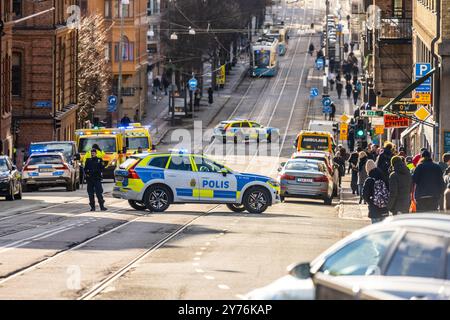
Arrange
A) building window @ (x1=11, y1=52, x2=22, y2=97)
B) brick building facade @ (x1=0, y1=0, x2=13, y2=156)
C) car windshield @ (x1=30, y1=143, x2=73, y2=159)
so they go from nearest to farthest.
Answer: car windshield @ (x1=30, y1=143, x2=73, y2=159) < brick building facade @ (x1=0, y1=0, x2=13, y2=156) < building window @ (x1=11, y1=52, x2=22, y2=97)

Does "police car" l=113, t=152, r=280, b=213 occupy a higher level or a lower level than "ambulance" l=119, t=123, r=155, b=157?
lower

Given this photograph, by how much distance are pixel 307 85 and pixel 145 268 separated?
102942 millimetres

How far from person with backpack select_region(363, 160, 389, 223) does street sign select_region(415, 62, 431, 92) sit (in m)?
18.3

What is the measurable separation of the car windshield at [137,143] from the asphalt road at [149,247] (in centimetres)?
1348

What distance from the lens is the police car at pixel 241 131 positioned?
8450cm

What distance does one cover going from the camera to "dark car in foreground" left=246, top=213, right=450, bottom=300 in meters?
10.5

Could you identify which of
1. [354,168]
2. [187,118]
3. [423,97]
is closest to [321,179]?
[423,97]

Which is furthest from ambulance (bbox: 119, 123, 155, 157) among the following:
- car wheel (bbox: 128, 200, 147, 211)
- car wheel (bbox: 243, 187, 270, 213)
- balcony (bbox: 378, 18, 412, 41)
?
car wheel (bbox: 243, 187, 270, 213)

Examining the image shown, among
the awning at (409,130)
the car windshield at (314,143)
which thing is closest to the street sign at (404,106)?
the awning at (409,130)

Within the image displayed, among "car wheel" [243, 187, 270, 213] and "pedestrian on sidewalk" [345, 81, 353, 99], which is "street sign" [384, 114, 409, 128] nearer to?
"car wheel" [243, 187, 270, 213]

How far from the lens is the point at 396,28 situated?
64625 mm

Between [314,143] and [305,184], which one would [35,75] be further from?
[305,184]

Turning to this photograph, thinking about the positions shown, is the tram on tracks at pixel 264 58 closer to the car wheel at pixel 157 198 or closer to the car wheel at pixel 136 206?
the car wheel at pixel 136 206

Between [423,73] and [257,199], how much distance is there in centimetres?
1176
